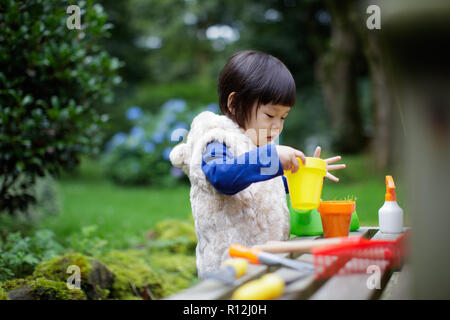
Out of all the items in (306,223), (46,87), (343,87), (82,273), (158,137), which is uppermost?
(343,87)

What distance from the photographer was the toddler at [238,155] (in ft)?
5.55

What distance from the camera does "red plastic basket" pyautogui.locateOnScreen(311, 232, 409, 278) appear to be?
1.26 meters

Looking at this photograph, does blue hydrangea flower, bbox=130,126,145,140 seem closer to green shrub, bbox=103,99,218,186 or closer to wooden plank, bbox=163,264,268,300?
green shrub, bbox=103,99,218,186

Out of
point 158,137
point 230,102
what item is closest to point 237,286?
point 230,102

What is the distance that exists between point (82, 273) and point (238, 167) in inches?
55.5

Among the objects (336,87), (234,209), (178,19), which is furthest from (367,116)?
(234,209)

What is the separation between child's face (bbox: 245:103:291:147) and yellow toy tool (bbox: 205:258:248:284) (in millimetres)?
704

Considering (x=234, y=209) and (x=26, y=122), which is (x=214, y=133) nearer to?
(x=234, y=209)

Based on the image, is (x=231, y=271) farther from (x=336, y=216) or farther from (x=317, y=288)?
(x=336, y=216)

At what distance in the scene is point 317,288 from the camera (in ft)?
3.92

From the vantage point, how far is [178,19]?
16188 millimetres

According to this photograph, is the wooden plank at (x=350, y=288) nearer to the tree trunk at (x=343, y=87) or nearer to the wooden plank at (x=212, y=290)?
the wooden plank at (x=212, y=290)

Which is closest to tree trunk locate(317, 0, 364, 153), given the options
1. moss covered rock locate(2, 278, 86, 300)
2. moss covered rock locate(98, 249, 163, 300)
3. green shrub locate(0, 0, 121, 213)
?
green shrub locate(0, 0, 121, 213)
